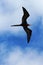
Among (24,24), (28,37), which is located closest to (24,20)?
(24,24)

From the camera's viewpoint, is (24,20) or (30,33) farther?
(30,33)

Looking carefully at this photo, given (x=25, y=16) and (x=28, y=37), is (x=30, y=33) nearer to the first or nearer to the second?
(x=28, y=37)

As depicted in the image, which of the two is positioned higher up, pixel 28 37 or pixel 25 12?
pixel 25 12

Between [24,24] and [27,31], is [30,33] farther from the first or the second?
[24,24]

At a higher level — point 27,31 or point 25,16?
point 25,16

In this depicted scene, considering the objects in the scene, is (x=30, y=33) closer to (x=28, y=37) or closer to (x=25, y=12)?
(x=28, y=37)

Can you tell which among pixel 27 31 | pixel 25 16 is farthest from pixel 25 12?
pixel 27 31

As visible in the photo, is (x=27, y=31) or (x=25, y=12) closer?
(x=25, y=12)
